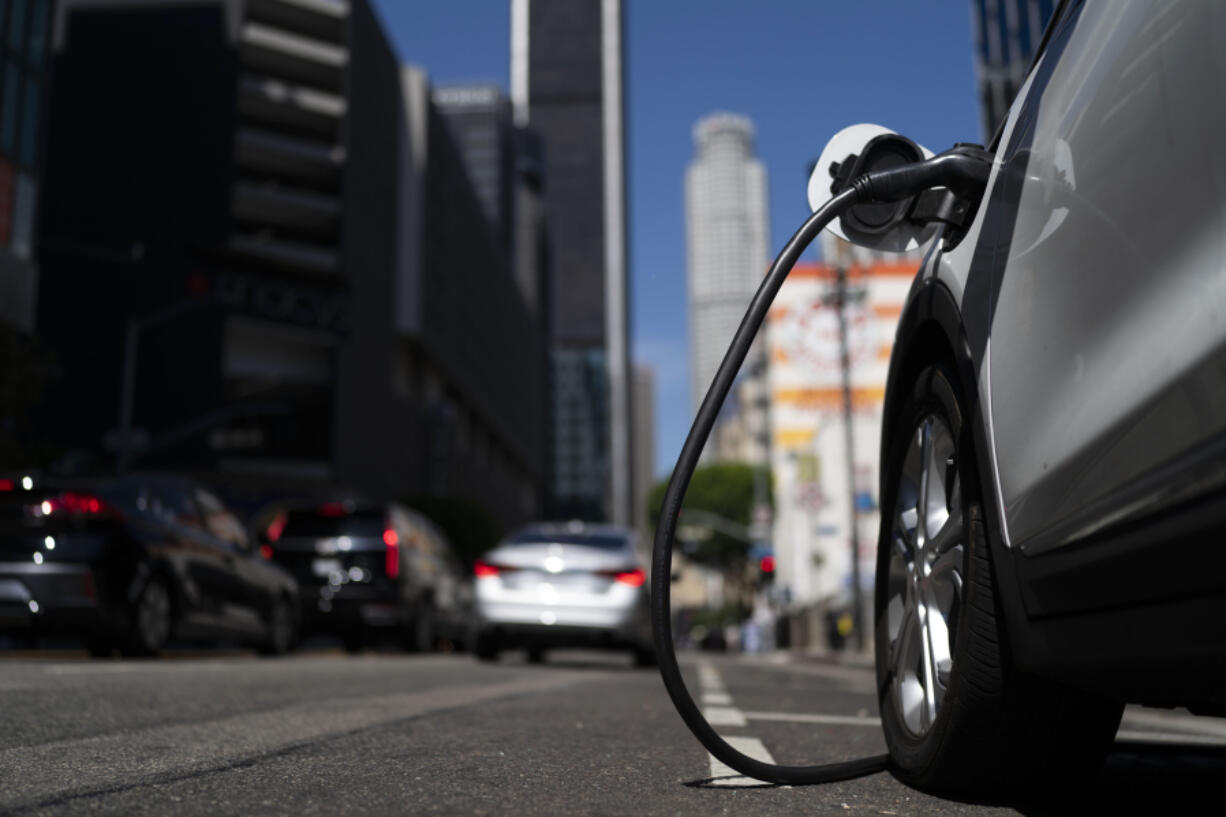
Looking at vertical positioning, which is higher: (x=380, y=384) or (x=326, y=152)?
(x=326, y=152)

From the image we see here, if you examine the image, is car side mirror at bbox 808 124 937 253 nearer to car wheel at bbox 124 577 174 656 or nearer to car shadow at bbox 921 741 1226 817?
car shadow at bbox 921 741 1226 817

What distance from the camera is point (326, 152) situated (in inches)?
1978

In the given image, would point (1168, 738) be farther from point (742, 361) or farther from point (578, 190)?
point (578, 190)

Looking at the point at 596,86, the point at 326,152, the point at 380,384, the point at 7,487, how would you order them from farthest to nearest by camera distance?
the point at 596,86, the point at 380,384, the point at 326,152, the point at 7,487

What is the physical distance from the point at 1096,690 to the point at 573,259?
192 metres

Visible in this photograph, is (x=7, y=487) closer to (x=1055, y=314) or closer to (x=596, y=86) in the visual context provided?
(x=1055, y=314)

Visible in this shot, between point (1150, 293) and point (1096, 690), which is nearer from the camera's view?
point (1150, 293)

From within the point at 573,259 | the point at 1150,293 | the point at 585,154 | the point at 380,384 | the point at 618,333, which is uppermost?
the point at 585,154

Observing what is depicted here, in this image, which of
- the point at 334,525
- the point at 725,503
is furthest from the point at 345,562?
the point at 725,503

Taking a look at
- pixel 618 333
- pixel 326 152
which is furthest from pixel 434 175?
pixel 618 333

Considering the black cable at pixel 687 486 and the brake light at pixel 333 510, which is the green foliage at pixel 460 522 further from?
the black cable at pixel 687 486

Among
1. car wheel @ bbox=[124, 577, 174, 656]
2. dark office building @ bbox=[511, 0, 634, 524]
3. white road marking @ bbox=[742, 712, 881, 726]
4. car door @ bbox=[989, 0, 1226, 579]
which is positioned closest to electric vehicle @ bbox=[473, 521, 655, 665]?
car wheel @ bbox=[124, 577, 174, 656]

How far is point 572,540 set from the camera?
12008mm

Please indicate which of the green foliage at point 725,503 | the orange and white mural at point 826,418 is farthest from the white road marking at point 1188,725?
the green foliage at point 725,503
